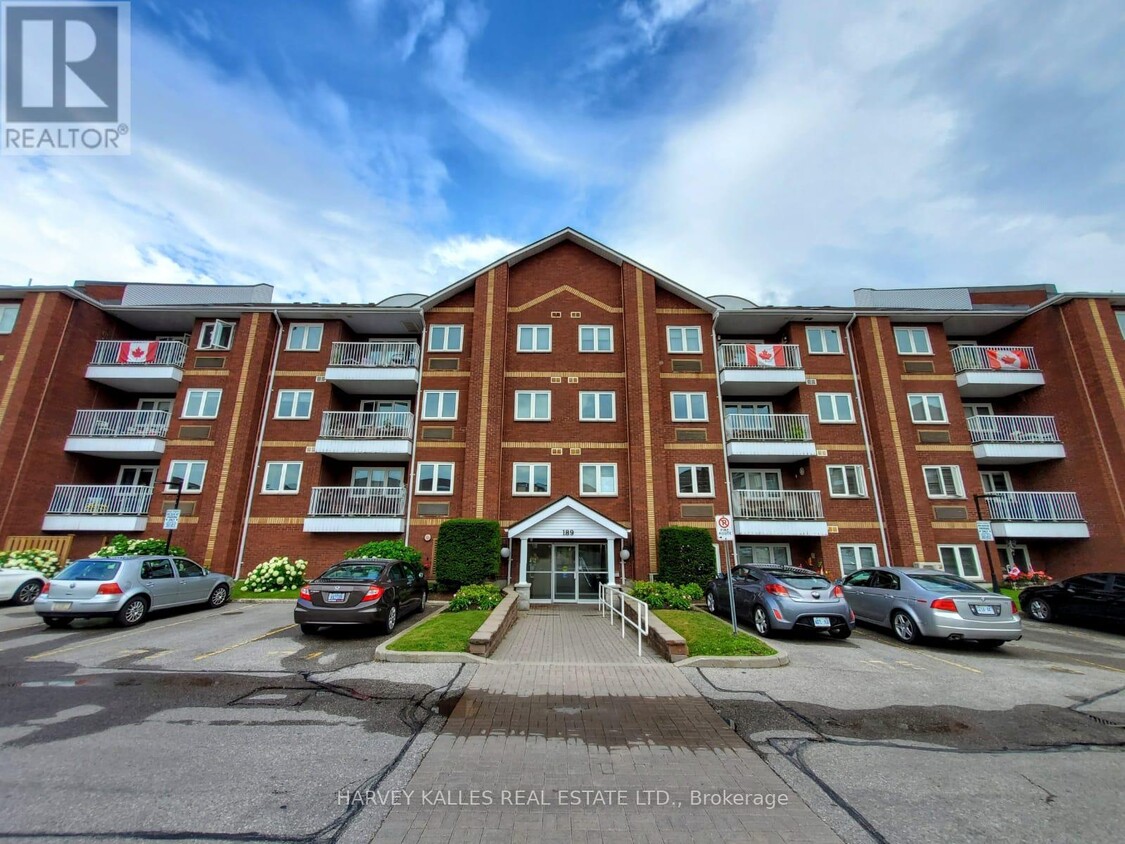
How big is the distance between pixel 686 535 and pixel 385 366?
46.0 feet

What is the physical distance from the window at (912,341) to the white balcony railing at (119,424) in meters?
31.7

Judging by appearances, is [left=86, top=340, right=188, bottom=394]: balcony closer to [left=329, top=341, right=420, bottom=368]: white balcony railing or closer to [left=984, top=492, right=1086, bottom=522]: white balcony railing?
[left=329, top=341, right=420, bottom=368]: white balcony railing

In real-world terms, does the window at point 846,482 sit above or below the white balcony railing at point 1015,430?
below

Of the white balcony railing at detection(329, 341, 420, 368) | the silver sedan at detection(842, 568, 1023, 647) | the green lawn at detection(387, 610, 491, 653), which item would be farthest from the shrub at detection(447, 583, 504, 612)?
the white balcony railing at detection(329, 341, 420, 368)

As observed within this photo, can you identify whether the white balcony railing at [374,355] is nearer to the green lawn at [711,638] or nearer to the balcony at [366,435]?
the balcony at [366,435]

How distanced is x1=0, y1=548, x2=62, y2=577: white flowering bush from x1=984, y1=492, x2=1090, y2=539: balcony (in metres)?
33.9

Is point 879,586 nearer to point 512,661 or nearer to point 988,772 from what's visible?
point 988,772

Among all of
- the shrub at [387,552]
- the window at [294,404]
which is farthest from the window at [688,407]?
the window at [294,404]

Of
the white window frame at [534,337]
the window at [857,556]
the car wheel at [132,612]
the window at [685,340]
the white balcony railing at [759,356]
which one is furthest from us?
the window at [685,340]

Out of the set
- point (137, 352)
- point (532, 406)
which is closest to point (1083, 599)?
point (532, 406)

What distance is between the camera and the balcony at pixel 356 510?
1781 centimetres

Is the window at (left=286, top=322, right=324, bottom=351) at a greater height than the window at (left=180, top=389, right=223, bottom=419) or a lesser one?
greater

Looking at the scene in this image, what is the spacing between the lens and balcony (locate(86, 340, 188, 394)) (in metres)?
19.3

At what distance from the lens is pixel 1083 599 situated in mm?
12523
